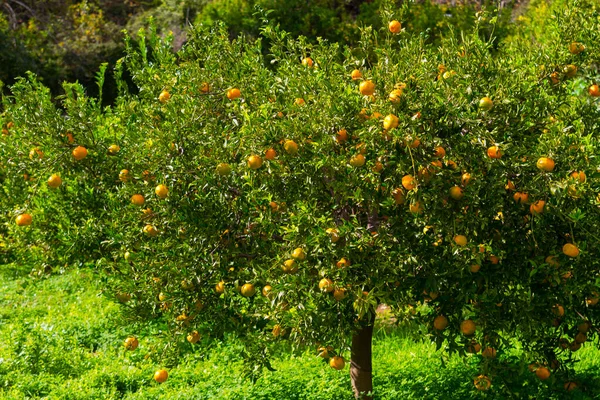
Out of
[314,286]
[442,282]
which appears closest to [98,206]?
[314,286]

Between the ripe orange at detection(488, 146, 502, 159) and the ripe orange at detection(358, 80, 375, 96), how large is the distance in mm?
477

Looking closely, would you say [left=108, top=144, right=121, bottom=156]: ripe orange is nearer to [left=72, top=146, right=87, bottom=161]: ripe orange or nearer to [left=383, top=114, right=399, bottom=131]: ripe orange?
[left=72, top=146, right=87, bottom=161]: ripe orange

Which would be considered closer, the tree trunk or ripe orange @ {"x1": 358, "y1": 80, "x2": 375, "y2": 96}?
ripe orange @ {"x1": 358, "y1": 80, "x2": 375, "y2": 96}

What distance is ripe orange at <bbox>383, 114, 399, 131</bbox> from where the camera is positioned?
255cm

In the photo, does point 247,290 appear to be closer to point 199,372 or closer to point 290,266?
point 290,266

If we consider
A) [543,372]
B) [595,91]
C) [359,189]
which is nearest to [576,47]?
[595,91]

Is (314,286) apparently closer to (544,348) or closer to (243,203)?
(243,203)

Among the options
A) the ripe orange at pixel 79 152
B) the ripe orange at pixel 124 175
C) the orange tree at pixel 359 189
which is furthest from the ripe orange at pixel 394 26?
the ripe orange at pixel 79 152

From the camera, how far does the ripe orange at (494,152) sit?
8.54 ft

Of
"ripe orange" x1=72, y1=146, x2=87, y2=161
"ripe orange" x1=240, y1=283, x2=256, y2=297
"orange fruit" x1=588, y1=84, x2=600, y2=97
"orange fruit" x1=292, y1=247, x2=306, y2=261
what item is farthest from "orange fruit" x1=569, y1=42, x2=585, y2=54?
"ripe orange" x1=72, y1=146, x2=87, y2=161

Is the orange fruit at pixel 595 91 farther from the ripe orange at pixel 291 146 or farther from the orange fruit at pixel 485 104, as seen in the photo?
the ripe orange at pixel 291 146

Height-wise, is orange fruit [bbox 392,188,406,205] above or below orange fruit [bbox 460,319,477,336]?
above

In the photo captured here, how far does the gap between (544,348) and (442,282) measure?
621 mm

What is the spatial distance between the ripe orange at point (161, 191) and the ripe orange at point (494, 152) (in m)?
1.25
